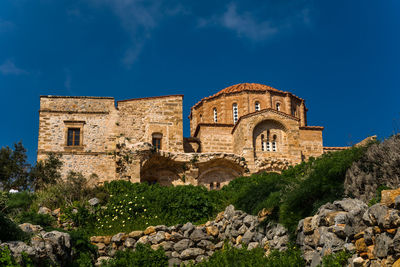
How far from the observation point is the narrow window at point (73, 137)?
29020 mm

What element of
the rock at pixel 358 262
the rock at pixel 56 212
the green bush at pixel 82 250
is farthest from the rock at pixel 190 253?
the rock at pixel 358 262

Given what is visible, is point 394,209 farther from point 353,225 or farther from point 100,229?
point 100,229

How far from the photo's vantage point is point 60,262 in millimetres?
13375

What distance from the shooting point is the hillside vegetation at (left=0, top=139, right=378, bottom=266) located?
1288cm

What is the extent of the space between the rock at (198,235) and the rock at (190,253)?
508 millimetres

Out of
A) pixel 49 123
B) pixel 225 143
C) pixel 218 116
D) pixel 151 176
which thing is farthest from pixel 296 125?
pixel 49 123

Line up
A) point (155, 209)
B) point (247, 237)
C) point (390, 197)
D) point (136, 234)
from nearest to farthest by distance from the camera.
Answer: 1. point (390, 197)
2. point (247, 237)
3. point (136, 234)
4. point (155, 209)

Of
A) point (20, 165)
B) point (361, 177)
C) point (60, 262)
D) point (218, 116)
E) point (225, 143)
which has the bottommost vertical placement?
point (60, 262)

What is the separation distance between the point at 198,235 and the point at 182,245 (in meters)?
0.77

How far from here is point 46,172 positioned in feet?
85.4

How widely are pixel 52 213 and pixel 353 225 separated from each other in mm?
14218

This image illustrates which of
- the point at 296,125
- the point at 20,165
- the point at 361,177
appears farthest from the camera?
the point at 296,125

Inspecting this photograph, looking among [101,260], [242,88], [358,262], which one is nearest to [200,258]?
[101,260]

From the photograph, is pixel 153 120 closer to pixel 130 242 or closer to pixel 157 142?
pixel 157 142
